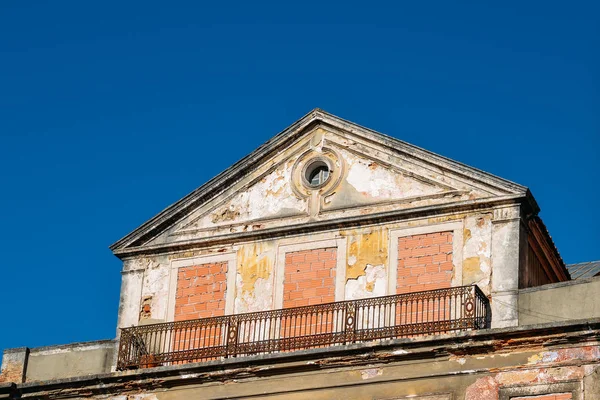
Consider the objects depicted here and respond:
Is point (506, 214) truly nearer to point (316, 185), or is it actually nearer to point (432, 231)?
point (432, 231)

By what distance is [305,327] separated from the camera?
3003 centimetres

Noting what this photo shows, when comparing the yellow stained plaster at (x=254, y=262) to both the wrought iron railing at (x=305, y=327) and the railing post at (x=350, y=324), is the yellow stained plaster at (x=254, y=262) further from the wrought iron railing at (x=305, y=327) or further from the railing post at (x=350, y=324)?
the railing post at (x=350, y=324)

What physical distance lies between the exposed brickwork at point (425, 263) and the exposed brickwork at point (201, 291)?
3635 mm

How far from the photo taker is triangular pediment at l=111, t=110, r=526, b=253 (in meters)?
30.3

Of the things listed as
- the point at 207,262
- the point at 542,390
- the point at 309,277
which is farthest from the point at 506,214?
the point at 207,262

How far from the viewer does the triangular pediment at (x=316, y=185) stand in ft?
99.4

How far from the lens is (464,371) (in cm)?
2819

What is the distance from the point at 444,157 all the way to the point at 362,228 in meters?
2.02

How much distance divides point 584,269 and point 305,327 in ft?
30.1

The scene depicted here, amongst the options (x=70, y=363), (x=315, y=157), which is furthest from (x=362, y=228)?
(x=70, y=363)

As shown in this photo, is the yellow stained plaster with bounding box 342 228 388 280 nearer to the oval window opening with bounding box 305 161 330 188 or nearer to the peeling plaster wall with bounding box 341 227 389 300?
the peeling plaster wall with bounding box 341 227 389 300

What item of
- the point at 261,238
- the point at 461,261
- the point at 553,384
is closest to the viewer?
the point at 553,384

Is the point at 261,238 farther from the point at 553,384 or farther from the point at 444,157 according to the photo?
the point at 553,384

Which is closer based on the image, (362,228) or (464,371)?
(464,371)
